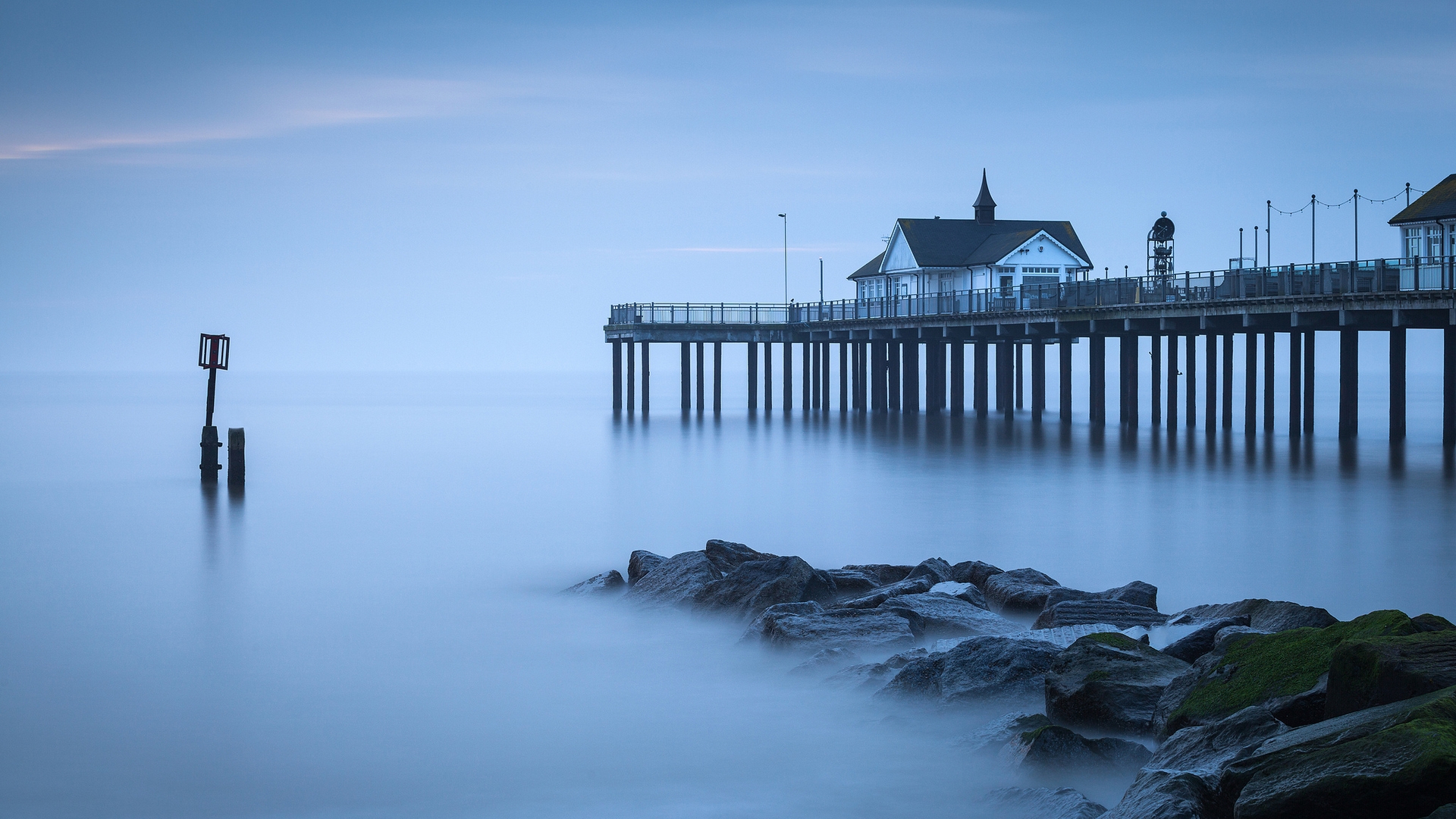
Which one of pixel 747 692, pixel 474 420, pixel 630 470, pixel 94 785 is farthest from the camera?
pixel 474 420

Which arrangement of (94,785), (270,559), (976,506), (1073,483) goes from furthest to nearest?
1. (1073,483)
2. (976,506)
3. (270,559)
4. (94,785)

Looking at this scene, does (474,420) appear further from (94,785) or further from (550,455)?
(94,785)

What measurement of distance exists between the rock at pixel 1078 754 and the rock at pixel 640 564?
7416mm

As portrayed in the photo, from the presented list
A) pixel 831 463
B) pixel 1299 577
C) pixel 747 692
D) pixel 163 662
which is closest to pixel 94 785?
pixel 163 662

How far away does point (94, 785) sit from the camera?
30.5 ft

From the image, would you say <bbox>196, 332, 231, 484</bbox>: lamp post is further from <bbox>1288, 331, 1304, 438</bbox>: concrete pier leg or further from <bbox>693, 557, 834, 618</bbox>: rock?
<bbox>1288, 331, 1304, 438</bbox>: concrete pier leg

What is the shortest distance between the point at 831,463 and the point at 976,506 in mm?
8543

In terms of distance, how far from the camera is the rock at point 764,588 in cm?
1352

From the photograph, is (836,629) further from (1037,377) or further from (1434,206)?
(1037,377)

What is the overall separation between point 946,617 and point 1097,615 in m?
1.32

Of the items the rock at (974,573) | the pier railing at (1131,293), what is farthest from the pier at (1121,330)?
the rock at (974,573)

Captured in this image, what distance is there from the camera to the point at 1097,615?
40.7 feet

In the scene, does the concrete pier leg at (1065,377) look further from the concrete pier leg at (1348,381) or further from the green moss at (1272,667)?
the green moss at (1272,667)

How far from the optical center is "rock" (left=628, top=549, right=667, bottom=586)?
15.7 meters
